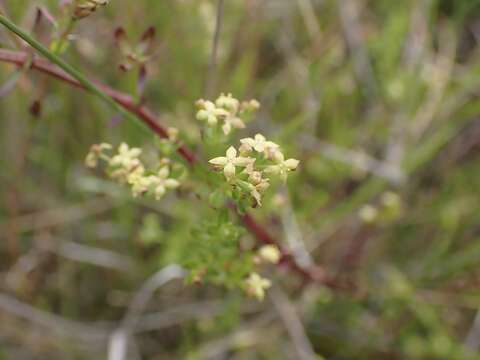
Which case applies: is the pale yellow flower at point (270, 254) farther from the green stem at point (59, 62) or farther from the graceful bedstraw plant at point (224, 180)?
the green stem at point (59, 62)

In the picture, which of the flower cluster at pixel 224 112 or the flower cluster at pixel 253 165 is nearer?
the flower cluster at pixel 253 165

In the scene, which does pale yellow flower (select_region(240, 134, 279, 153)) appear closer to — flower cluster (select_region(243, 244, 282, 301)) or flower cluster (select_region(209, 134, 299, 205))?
flower cluster (select_region(209, 134, 299, 205))

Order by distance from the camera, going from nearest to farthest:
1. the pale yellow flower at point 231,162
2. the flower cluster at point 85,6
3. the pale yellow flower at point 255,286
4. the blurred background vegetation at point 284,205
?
the pale yellow flower at point 231,162, the flower cluster at point 85,6, the pale yellow flower at point 255,286, the blurred background vegetation at point 284,205

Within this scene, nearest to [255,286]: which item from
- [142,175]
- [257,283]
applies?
[257,283]

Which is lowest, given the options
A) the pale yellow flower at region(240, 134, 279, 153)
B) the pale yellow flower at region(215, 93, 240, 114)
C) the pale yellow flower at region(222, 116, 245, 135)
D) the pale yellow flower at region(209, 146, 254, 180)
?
the pale yellow flower at region(209, 146, 254, 180)

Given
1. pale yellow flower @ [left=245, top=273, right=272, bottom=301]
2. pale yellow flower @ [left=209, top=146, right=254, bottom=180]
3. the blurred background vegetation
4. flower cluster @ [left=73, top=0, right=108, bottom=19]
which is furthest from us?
the blurred background vegetation

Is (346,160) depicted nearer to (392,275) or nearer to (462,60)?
(392,275)

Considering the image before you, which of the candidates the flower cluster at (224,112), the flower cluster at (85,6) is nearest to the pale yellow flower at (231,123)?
the flower cluster at (224,112)

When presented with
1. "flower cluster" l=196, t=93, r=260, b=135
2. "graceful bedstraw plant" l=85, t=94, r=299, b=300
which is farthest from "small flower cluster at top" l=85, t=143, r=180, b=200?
"flower cluster" l=196, t=93, r=260, b=135
